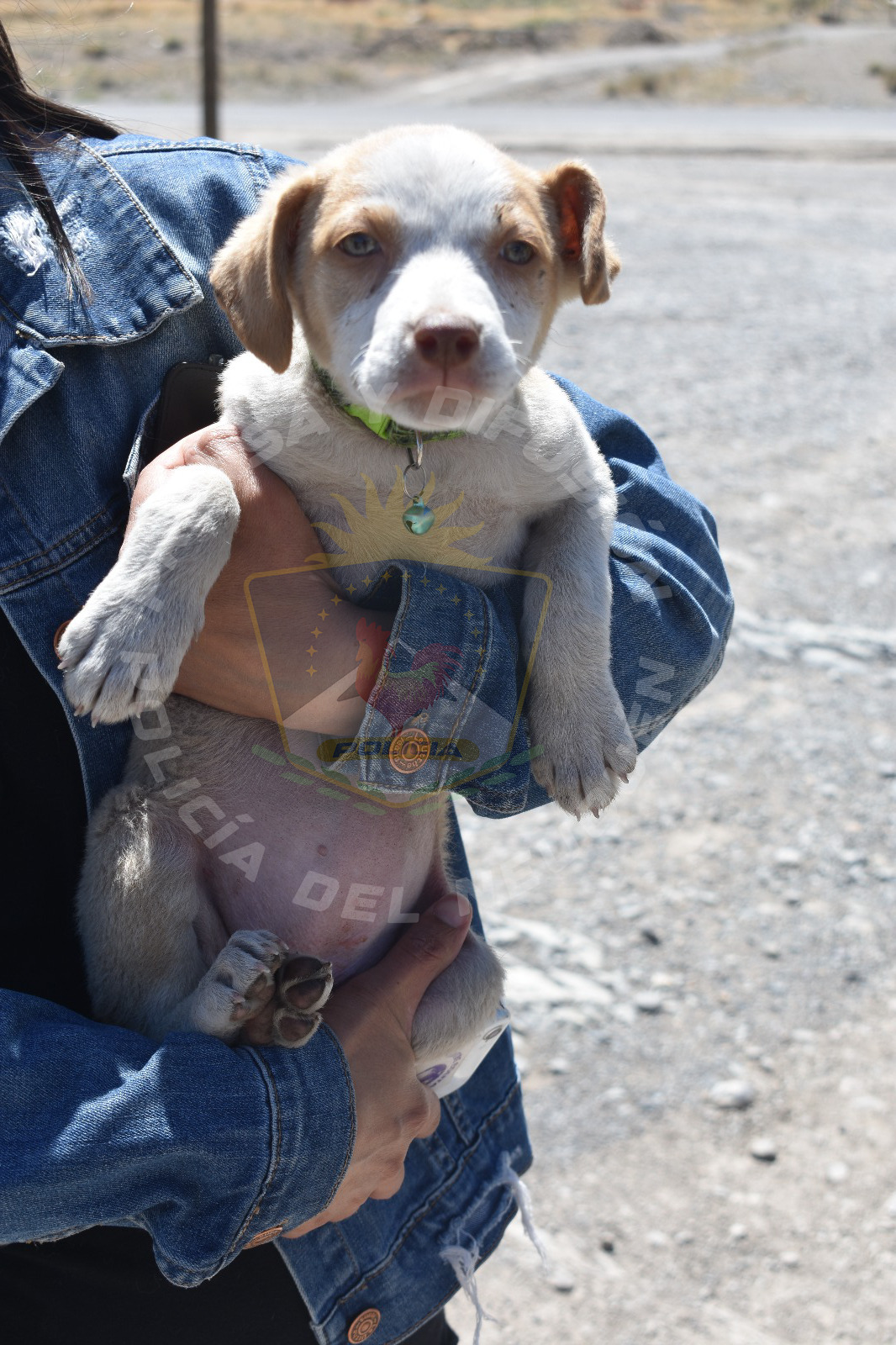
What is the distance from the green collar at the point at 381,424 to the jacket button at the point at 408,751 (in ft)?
1.61

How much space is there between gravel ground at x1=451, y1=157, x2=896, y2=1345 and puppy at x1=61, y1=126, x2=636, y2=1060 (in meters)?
1.20

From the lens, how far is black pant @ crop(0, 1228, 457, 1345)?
1557 millimetres

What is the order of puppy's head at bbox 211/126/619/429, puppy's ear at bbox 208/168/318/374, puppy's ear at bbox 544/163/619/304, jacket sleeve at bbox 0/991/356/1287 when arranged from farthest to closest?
puppy's ear at bbox 544/163/619/304
puppy's ear at bbox 208/168/318/374
puppy's head at bbox 211/126/619/429
jacket sleeve at bbox 0/991/356/1287

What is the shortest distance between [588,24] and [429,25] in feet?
14.3

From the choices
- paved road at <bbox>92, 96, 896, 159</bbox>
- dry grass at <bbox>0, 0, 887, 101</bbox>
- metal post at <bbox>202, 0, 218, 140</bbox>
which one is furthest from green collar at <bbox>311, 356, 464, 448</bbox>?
dry grass at <bbox>0, 0, 887, 101</bbox>

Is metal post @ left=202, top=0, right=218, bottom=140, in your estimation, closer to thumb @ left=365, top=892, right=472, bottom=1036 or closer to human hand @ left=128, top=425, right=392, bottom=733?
human hand @ left=128, top=425, right=392, bottom=733

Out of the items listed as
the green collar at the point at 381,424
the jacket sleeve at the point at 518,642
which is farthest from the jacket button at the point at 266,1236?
the green collar at the point at 381,424

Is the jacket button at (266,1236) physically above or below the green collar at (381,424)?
below

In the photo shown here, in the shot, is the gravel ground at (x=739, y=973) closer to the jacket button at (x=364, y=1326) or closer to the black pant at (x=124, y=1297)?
the jacket button at (x=364, y=1326)

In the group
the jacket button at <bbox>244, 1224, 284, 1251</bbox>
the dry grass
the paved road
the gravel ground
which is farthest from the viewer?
the dry grass

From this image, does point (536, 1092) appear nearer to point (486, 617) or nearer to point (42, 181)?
point (486, 617)

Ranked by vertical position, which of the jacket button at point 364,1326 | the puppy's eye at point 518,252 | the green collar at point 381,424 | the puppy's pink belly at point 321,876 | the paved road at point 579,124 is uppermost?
the puppy's eye at point 518,252

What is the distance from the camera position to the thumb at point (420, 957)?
179 cm

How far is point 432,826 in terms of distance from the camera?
2.02 m
